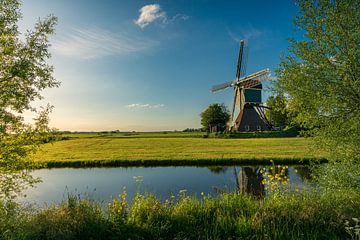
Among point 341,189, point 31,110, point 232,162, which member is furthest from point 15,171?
point 232,162

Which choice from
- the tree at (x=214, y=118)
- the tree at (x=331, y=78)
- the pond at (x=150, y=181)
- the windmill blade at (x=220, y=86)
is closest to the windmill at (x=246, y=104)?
the windmill blade at (x=220, y=86)

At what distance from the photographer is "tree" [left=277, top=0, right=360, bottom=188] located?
848 cm

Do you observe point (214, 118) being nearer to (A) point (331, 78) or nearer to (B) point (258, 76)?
(B) point (258, 76)

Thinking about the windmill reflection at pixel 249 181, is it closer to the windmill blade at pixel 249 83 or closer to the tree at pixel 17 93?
the tree at pixel 17 93

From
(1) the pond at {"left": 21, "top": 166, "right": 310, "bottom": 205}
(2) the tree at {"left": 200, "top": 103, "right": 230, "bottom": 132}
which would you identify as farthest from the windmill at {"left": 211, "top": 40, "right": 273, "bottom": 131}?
(1) the pond at {"left": 21, "top": 166, "right": 310, "bottom": 205}

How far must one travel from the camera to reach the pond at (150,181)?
15.9m

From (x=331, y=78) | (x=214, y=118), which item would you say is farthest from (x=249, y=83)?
(x=331, y=78)

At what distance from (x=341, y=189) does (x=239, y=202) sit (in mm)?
3656

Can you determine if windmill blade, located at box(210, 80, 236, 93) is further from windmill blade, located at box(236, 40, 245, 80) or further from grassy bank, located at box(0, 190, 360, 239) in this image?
grassy bank, located at box(0, 190, 360, 239)

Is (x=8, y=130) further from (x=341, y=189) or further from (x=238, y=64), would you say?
(x=238, y=64)

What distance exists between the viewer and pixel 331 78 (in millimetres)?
8797

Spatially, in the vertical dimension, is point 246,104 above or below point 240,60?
below

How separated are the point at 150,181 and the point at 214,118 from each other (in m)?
70.7

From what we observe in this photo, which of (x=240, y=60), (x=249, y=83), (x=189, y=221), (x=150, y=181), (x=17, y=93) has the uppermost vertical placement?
(x=240, y=60)
